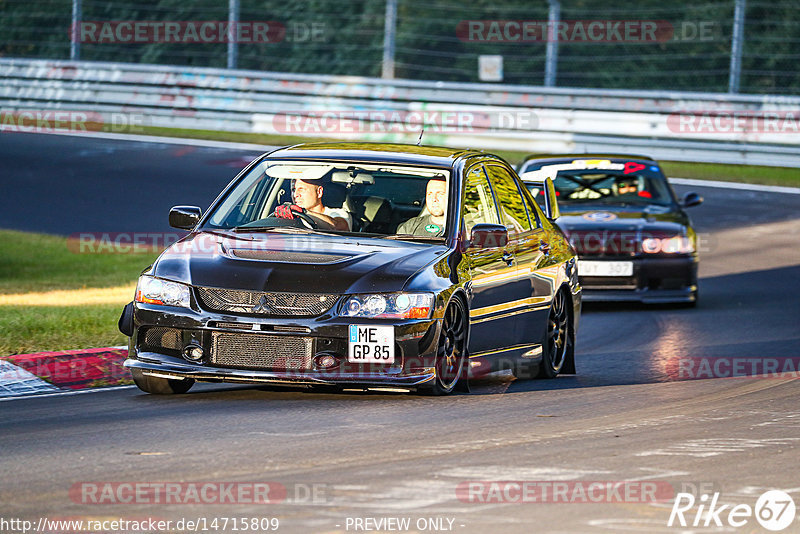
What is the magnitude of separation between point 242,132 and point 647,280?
15.7 meters

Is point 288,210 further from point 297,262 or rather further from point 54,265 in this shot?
point 54,265

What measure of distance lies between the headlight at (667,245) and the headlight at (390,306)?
718cm

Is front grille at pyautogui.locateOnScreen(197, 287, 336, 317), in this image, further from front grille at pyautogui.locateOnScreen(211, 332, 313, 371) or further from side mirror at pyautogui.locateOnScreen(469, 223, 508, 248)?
side mirror at pyautogui.locateOnScreen(469, 223, 508, 248)

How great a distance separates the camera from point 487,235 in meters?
9.59

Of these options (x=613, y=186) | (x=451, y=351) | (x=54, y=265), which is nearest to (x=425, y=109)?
(x=54, y=265)

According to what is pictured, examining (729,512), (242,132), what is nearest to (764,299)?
(729,512)

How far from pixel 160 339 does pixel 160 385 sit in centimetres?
52

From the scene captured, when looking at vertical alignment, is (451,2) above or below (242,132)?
above

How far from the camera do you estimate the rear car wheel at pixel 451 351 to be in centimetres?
899

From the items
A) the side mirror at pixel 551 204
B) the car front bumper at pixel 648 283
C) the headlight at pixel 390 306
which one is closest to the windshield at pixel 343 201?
the headlight at pixel 390 306

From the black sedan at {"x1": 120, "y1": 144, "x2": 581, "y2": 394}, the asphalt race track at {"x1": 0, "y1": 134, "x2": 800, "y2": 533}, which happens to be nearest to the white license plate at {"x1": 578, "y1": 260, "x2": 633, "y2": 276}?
the asphalt race track at {"x1": 0, "y1": 134, "x2": 800, "y2": 533}

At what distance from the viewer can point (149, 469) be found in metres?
6.85

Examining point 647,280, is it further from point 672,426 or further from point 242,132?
point 242,132

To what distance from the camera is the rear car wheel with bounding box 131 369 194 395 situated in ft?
30.0
